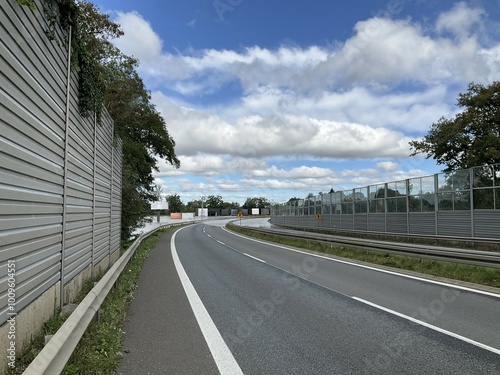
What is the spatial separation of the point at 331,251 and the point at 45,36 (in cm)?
1682

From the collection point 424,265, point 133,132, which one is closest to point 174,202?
point 133,132

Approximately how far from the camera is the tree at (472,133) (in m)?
37.1

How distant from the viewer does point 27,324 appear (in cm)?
470

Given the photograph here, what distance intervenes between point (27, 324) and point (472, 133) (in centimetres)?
4386

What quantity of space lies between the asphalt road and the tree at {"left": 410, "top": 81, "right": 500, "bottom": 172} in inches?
1222

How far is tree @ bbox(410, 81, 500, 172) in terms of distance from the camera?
122 ft

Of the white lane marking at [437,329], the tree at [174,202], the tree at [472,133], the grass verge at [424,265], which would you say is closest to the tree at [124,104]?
the white lane marking at [437,329]

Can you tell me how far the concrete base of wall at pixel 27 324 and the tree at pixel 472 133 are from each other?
122 ft

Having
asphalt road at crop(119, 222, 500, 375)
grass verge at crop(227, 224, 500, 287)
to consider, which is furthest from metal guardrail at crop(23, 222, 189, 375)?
grass verge at crop(227, 224, 500, 287)

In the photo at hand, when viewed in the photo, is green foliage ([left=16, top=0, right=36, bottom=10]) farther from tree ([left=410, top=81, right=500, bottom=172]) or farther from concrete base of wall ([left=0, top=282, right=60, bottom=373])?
tree ([left=410, top=81, right=500, bottom=172])

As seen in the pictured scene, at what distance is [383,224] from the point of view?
33719 millimetres

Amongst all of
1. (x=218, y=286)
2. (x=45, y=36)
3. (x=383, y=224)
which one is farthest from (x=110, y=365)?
(x=383, y=224)

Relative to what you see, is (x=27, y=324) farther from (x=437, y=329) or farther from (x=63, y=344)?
(x=437, y=329)

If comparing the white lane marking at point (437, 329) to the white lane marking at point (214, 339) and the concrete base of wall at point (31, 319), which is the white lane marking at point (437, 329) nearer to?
the white lane marking at point (214, 339)
